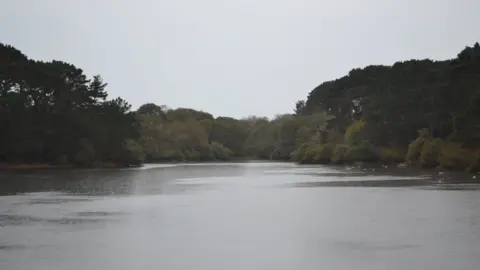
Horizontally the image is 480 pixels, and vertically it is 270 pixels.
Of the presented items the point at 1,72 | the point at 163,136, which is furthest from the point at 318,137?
the point at 1,72

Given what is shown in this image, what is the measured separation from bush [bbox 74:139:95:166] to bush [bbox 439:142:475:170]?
131 ft

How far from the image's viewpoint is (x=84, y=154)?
7512 centimetres

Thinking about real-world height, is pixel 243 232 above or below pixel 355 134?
below

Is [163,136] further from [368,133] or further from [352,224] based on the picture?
[352,224]

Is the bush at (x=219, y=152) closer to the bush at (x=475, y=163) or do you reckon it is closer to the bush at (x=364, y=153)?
the bush at (x=364, y=153)

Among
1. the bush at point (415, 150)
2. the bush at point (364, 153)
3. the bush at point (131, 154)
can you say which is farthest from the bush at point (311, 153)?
the bush at point (415, 150)

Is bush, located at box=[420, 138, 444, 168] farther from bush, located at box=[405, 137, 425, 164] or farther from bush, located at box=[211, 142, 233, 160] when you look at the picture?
bush, located at box=[211, 142, 233, 160]

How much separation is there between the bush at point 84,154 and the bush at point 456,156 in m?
39.9

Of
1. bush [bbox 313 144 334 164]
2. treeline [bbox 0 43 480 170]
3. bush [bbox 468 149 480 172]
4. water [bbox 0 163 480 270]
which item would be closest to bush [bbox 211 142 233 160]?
treeline [bbox 0 43 480 170]

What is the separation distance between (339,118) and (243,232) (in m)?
89.1

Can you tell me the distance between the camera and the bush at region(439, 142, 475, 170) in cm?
5469

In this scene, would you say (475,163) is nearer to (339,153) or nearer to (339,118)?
(339,153)

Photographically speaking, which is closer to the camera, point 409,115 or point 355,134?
point 409,115

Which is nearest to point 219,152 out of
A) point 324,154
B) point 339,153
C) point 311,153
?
point 311,153
